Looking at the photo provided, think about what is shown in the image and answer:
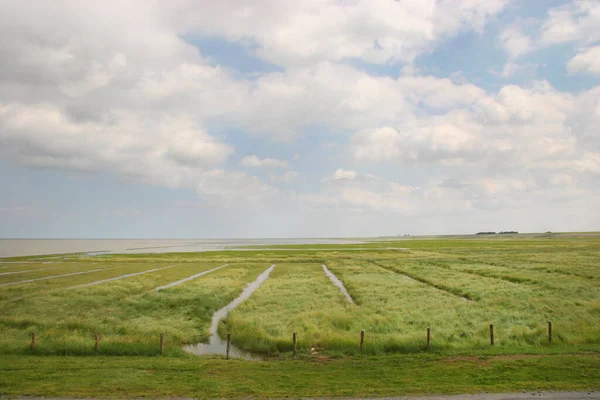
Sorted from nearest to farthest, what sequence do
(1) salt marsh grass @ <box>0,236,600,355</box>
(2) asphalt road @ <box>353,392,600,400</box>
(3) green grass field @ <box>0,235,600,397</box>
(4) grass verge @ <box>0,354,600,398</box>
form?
(2) asphalt road @ <box>353,392,600,400</box>
(4) grass verge @ <box>0,354,600,398</box>
(3) green grass field @ <box>0,235,600,397</box>
(1) salt marsh grass @ <box>0,236,600,355</box>

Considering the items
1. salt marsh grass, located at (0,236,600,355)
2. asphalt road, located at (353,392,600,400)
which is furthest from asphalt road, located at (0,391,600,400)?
salt marsh grass, located at (0,236,600,355)

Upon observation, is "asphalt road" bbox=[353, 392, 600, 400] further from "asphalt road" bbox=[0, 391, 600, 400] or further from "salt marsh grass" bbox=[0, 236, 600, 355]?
"salt marsh grass" bbox=[0, 236, 600, 355]

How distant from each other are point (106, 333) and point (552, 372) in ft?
90.9

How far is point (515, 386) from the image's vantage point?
16062 millimetres

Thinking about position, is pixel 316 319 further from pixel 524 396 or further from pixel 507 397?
pixel 524 396

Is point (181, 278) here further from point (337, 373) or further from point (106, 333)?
point (337, 373)

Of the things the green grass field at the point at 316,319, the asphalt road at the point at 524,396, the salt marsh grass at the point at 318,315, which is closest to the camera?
the asphalt road at the point at 524,396

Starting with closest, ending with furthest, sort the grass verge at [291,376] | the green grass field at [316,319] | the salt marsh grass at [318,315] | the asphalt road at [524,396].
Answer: the asphalt road at [524,396] → the grass verge at [291,376] → the green grass field at [316,319] → the salt marsh grass at [318,315]

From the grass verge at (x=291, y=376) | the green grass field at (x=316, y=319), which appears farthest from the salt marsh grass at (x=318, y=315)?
the grass verge at (x=291, y=376)

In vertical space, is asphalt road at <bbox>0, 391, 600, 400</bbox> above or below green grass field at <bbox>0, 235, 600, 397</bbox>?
above

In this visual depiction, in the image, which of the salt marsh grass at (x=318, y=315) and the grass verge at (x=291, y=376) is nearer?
the grass verge at (x=291, y=376)

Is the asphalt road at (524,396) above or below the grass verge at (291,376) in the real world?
above

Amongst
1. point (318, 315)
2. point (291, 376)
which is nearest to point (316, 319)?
point (318, 315)

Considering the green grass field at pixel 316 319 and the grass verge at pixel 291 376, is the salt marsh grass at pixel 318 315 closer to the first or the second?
the green grass field at pixel 316 319
